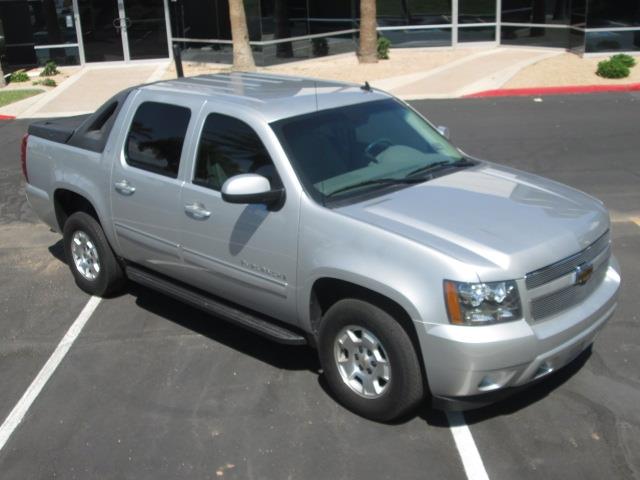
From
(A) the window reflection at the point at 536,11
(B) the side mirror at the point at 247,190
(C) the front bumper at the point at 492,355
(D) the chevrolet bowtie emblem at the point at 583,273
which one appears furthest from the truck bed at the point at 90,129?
(A) the window reflection at the point at 536,11

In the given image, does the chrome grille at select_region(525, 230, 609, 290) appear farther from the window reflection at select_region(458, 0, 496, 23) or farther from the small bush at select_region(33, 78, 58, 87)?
the window reflection at select_region(458, 0, 496, 23)

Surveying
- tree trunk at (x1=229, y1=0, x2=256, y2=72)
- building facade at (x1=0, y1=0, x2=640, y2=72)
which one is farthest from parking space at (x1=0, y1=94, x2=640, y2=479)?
building facade at (x1=0, y1=0, x2=640, y2=72)

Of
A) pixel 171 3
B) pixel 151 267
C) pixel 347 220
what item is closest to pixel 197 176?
pixel 151 267

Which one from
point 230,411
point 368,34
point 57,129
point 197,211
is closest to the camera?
point 230,411

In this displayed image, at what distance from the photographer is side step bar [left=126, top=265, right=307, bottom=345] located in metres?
4.96

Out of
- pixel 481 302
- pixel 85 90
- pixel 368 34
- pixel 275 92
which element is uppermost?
pixel 275 92

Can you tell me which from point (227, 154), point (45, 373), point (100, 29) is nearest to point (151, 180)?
point (227, 154)

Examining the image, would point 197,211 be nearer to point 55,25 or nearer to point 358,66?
point 358,66

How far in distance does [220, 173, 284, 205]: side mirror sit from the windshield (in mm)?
252

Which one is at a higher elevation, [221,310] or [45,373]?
[221,310]

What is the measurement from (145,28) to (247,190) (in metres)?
20.3

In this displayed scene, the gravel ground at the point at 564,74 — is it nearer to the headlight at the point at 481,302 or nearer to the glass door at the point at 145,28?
the glass door at the point at 145,28

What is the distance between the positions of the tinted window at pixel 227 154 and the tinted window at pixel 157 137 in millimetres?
257

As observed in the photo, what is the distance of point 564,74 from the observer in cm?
1875
